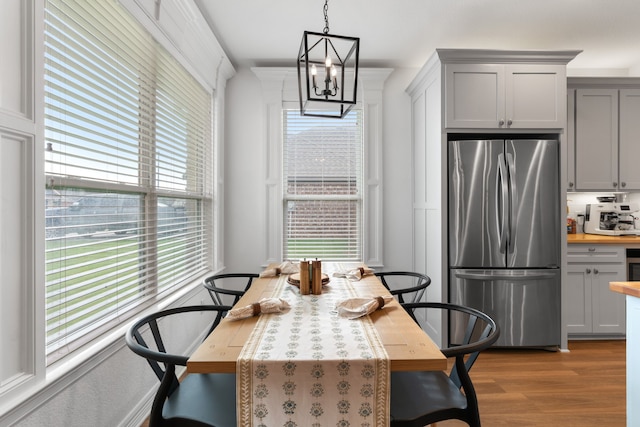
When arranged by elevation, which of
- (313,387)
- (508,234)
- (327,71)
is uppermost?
(327,71)

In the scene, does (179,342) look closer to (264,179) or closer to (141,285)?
(141,285)

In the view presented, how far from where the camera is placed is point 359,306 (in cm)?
189

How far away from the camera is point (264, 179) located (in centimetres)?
419

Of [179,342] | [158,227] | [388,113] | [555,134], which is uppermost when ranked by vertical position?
[388,113]

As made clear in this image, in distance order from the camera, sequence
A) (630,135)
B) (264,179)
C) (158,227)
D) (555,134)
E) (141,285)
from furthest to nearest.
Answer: (264,179) < (630,135) < (555,134) < (158,227) < (141,285)

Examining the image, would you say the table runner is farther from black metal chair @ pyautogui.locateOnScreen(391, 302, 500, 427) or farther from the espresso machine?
the espresso machine

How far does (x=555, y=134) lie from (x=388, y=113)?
154cm

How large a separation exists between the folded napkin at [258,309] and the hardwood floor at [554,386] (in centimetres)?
131

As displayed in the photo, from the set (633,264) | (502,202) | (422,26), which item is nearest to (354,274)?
(502,202)

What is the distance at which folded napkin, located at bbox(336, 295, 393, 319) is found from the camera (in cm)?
178

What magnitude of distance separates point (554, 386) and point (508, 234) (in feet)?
3.88

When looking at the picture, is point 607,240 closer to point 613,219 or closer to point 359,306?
point 613,219

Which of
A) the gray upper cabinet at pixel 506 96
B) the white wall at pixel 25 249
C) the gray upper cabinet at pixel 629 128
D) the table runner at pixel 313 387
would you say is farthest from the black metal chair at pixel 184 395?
the gray upper cabinet at pixel 629 128

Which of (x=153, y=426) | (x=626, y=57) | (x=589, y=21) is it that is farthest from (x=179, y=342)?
(x=626, y=57)
